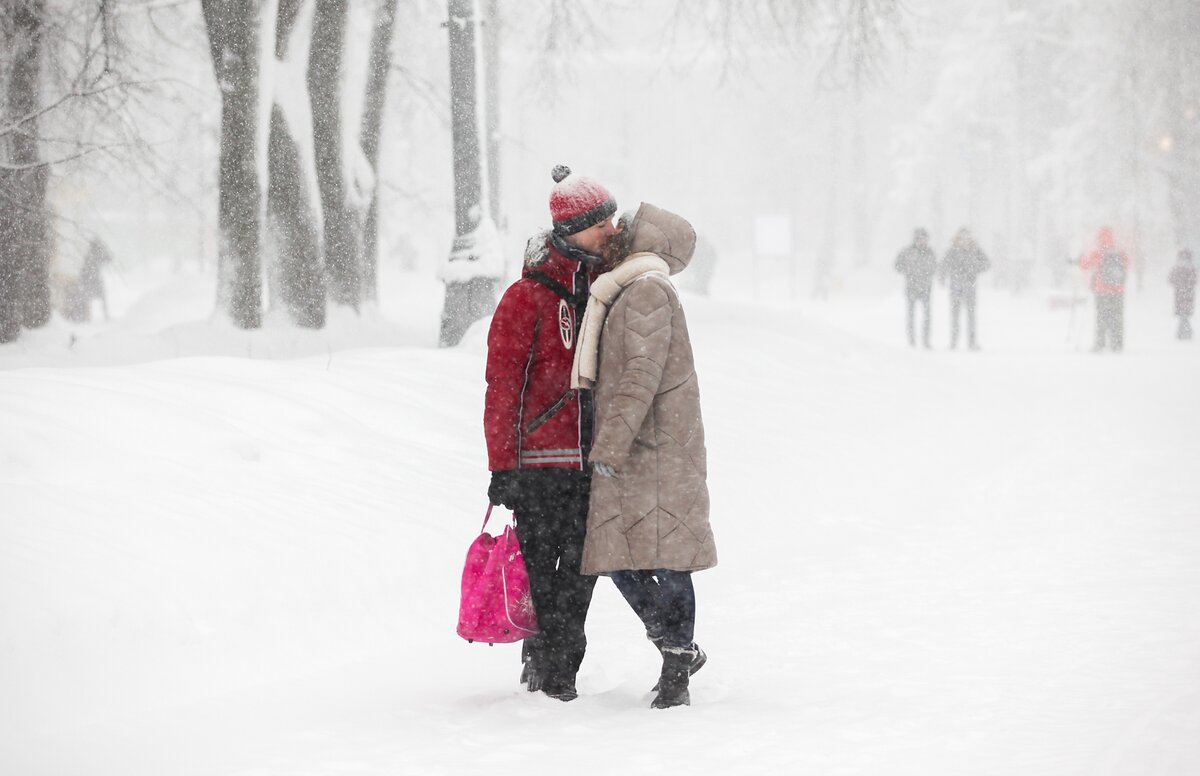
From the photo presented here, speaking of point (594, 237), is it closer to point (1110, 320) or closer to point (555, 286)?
point (555, 286)

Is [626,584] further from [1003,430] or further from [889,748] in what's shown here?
[1003,430]

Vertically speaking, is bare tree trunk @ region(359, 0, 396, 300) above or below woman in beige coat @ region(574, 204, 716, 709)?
above

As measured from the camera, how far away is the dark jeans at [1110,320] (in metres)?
21.4

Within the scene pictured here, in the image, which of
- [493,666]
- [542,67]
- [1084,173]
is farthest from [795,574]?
[1084,173]

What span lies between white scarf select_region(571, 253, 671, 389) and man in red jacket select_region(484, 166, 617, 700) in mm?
99

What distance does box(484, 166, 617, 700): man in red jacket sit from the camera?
455 cm

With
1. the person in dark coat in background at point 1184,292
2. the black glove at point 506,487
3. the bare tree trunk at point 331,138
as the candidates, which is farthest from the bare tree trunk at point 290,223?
the person in dark coat in background at point 1184,292

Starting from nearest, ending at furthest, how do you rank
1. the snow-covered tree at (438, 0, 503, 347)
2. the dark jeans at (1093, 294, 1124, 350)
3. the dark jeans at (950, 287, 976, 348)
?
the snow-covered tree at (438, 0, 503, 347) < the dark jeans at (1093, 294, 1124, 350) < the dark jeans at (950, 287, 976, 348)

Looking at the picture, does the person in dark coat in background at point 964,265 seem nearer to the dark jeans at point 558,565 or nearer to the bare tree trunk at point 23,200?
the bare tree trunk at point 23,200

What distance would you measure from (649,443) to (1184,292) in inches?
873

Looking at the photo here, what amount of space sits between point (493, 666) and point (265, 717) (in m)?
1.14

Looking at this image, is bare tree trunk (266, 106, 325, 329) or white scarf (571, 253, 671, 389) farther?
bare tree trunk (266, 106, 325, 329)

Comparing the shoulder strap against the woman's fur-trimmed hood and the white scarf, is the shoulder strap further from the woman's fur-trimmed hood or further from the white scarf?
the woman's fur-trimmed hood

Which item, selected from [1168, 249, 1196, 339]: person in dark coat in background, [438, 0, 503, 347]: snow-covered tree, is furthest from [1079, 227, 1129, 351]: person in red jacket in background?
[438, 0, 503, 347]: snow-covered tree
